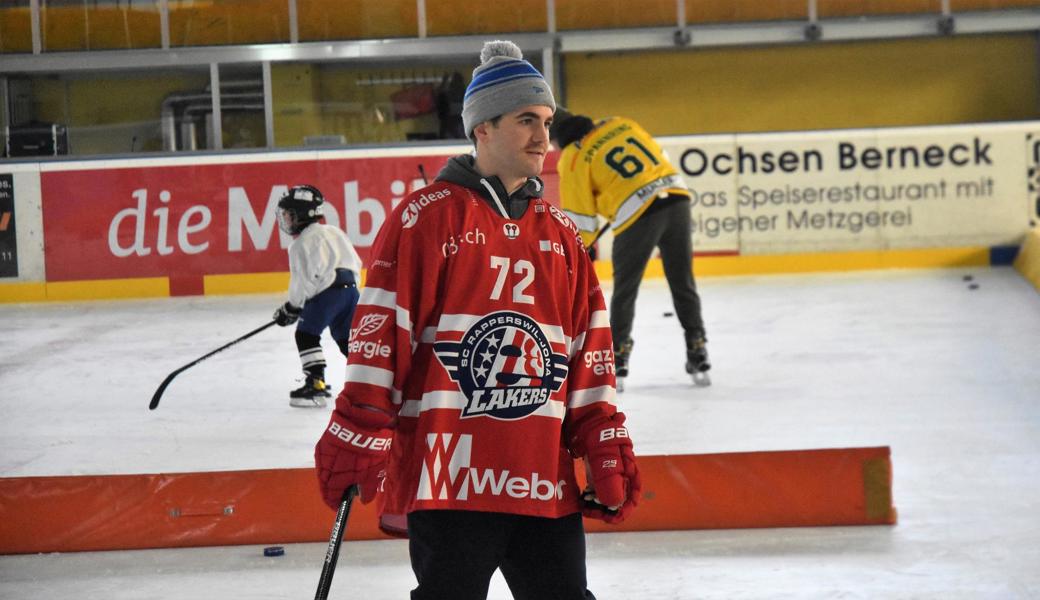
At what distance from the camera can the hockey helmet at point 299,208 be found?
22.6ft

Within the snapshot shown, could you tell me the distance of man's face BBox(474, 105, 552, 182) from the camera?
2570 mm

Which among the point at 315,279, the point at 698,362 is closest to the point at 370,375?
the point at 315,279

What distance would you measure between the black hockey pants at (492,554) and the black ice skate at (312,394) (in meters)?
4.56

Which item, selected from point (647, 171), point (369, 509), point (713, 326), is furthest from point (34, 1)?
point (369, 509)

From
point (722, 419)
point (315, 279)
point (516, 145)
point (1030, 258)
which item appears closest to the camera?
point (516, 145)

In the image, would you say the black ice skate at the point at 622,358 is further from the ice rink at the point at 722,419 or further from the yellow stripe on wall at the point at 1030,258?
the yellow stripe on wall at the point at 1030,258

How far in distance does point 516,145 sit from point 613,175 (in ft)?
14.4

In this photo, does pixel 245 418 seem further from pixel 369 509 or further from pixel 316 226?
pixel 369 509

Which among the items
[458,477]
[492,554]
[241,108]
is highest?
[241,108]

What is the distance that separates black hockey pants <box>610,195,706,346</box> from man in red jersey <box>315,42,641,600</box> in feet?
14.4

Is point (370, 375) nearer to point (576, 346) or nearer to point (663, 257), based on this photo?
point (576, 346)

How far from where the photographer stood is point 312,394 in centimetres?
706

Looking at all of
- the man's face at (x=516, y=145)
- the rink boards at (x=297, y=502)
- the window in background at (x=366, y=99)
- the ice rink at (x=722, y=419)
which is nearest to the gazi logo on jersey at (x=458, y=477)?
the man's face at (x=516, y=145)

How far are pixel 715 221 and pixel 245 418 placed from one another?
627cm
